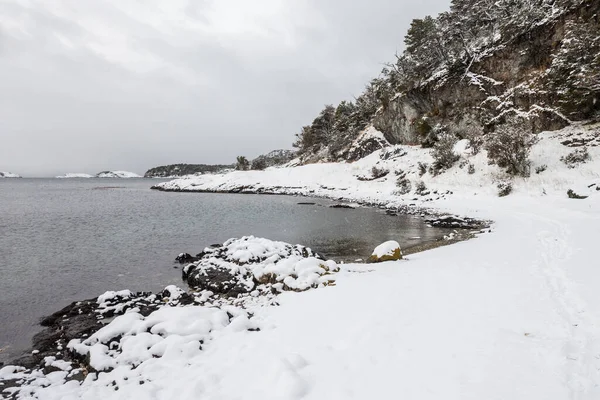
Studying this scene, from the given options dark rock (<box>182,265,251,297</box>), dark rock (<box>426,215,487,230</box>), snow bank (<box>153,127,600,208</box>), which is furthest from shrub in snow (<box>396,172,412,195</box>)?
dark rock (<box>182,265,251,297</box>)

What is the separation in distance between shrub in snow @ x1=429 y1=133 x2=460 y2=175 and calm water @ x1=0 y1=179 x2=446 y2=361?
474 inches

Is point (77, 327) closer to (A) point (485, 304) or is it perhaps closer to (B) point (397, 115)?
(A) point (485, 304)

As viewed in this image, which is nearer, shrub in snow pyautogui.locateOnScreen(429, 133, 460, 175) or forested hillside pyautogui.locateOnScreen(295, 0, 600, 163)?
forested hillside pyautogui.locateOnScreen(295, 0, 600, 163)

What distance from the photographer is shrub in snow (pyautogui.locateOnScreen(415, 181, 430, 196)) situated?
104ft

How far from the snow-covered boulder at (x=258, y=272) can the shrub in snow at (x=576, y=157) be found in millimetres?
21947

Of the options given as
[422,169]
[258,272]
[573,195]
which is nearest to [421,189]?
[422,169]

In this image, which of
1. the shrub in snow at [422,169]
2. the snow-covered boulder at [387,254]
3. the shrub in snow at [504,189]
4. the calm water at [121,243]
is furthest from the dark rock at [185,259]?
the shrub in snow at [422,169]

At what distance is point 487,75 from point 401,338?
1615 inches

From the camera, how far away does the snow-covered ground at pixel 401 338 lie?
396 cm

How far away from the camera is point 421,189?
32.8 m

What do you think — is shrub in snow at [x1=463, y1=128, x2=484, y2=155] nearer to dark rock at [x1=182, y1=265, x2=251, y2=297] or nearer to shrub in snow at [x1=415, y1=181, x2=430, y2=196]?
shrub in snow at [x1=415, y1=181, x2=430, y2=196]

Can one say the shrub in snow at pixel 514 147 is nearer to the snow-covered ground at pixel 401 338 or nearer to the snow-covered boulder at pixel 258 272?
the snow-covered ground at pixel 401 338

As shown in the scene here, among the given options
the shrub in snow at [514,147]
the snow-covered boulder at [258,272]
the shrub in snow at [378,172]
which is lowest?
the snow-covered boulder at [258,272]

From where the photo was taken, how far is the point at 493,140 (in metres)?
25.1
